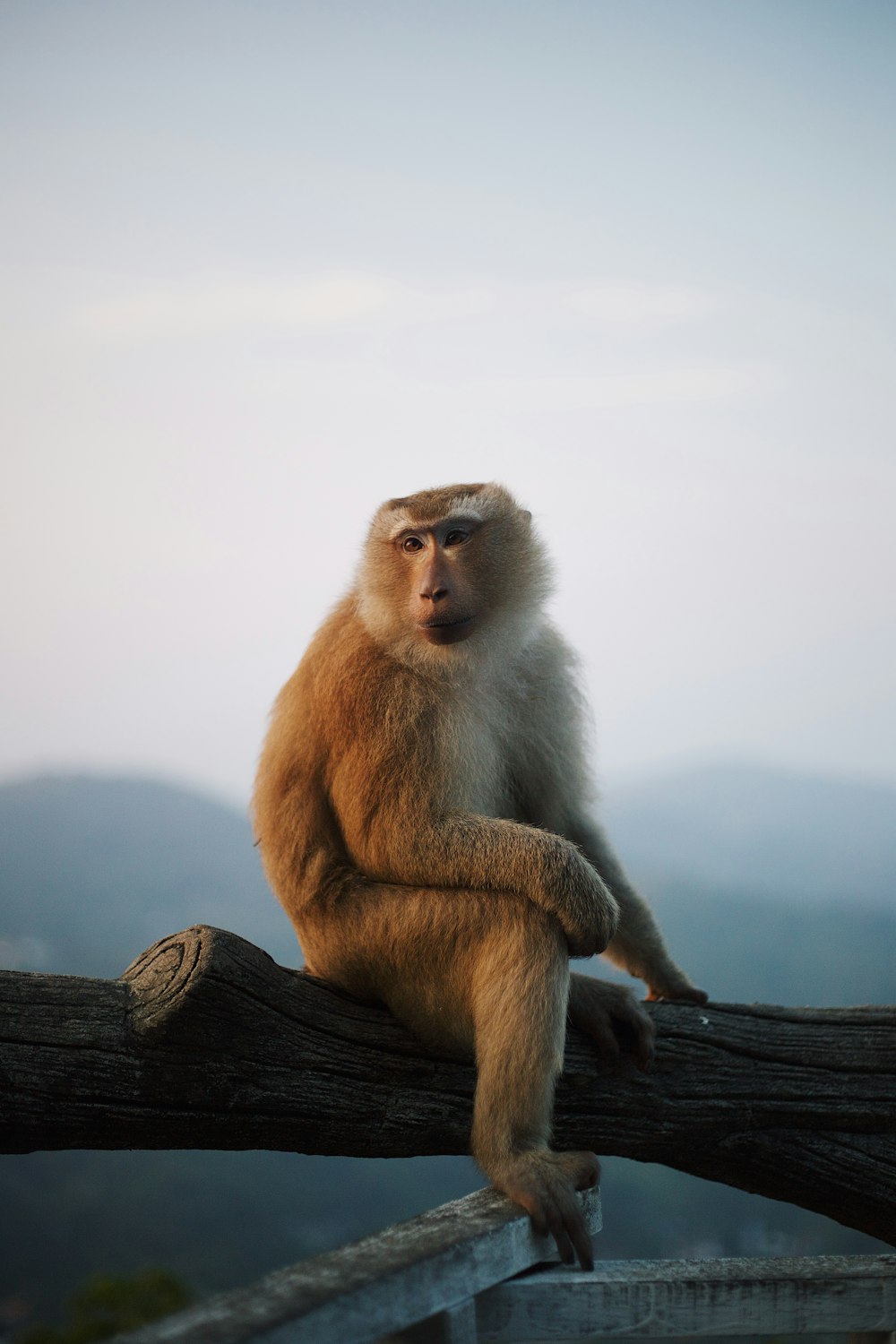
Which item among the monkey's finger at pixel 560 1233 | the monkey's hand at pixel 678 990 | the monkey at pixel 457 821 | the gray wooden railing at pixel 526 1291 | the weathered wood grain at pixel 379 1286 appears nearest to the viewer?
the weathered wood grain at pixel 379 1286

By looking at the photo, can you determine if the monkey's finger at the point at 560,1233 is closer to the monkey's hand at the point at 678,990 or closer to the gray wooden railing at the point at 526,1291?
the gray wooden railing at the point at 526,1291

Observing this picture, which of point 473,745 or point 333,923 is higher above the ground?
point 473,745

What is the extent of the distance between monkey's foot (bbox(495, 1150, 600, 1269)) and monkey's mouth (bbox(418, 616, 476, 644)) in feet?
5.19

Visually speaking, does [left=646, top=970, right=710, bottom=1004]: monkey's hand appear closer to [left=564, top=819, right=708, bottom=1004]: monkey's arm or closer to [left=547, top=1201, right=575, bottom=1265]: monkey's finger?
[left=564, top=819, right=708, bottom=1004]: monkey's arm

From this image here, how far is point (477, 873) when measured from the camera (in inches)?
141

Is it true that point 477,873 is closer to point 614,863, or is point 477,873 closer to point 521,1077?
point 521,1077

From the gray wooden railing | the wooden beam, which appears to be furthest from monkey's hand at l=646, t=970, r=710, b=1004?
the wooden beam

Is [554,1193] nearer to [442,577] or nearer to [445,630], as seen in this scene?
[445,630]

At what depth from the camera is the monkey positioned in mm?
3352

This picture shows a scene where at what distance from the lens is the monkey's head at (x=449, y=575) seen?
12.6 feet

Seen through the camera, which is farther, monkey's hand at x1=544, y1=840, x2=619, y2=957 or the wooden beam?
monkey's hand at x1=544, y1=840, x2=619, y2=957

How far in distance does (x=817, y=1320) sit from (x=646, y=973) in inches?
65.2

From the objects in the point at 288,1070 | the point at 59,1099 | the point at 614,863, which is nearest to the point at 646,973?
the point at 614,863

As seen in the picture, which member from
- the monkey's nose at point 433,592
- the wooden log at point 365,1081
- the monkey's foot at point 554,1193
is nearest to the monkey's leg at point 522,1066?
the monkey's foot at point 554,1193
